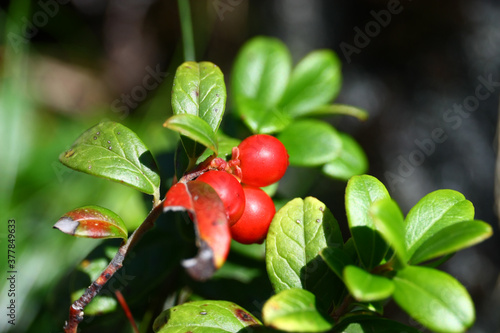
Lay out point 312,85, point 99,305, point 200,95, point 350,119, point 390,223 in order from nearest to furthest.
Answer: point 390,223 → point 200,95 → point 99,305 → point 312,85 → point 350,119

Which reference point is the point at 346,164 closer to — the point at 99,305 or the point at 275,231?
the point at 275,231

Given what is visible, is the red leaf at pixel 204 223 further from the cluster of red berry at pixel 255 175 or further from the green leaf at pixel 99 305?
the green leaf at pixel 99 305

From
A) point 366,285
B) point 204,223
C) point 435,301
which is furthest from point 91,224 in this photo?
point 435,301

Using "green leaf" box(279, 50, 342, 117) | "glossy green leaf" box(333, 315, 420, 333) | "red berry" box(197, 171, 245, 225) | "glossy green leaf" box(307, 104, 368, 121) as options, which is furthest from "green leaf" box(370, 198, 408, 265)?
"green leaf" box(279, 50, 342, 117)

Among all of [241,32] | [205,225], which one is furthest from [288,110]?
[241,32]

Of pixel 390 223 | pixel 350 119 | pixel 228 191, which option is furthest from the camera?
pixel 350 119

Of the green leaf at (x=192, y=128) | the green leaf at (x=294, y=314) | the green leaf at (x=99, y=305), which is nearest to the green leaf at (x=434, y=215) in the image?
the green leaf at (x=294, y=314)

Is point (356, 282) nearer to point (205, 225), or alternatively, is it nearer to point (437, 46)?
point (205, 225)
